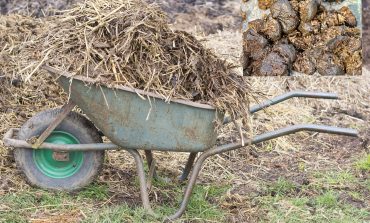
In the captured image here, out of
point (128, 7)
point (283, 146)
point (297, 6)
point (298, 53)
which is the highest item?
point (128, 7)

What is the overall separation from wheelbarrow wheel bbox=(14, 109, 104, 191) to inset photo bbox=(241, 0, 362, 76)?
7.84ft

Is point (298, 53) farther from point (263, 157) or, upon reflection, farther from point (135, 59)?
point (135, 59)

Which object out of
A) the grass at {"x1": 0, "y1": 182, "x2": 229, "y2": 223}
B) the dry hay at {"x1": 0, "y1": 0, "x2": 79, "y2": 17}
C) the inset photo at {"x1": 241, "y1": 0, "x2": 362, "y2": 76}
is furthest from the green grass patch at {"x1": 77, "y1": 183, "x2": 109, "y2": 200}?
the dry hay at {"x1": 0, "y1": 0, "x2": 79, "y2": 17}

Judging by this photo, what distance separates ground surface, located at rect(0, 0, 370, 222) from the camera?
392 centimetres

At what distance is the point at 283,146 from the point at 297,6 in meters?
1.33

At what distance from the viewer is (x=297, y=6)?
590cm

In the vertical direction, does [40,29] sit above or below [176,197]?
above

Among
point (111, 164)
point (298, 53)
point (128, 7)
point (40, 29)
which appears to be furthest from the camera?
point (298, 53)

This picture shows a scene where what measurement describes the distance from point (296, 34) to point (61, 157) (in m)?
2.79

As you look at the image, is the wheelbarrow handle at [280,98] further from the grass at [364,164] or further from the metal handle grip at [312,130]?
the grass at [364,164]

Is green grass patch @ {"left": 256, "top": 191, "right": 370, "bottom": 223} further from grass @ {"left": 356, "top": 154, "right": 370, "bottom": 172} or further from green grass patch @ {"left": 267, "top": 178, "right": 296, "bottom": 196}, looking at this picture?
grass @ {"left": 356, "top": 154, "right": 370, "bottom": 172}

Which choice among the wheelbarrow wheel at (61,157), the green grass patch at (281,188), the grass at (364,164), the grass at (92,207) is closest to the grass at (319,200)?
the green grass patch at (281,188)

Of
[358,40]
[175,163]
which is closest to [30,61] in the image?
[175,163]

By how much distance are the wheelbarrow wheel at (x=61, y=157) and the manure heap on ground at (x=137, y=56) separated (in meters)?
0.39
